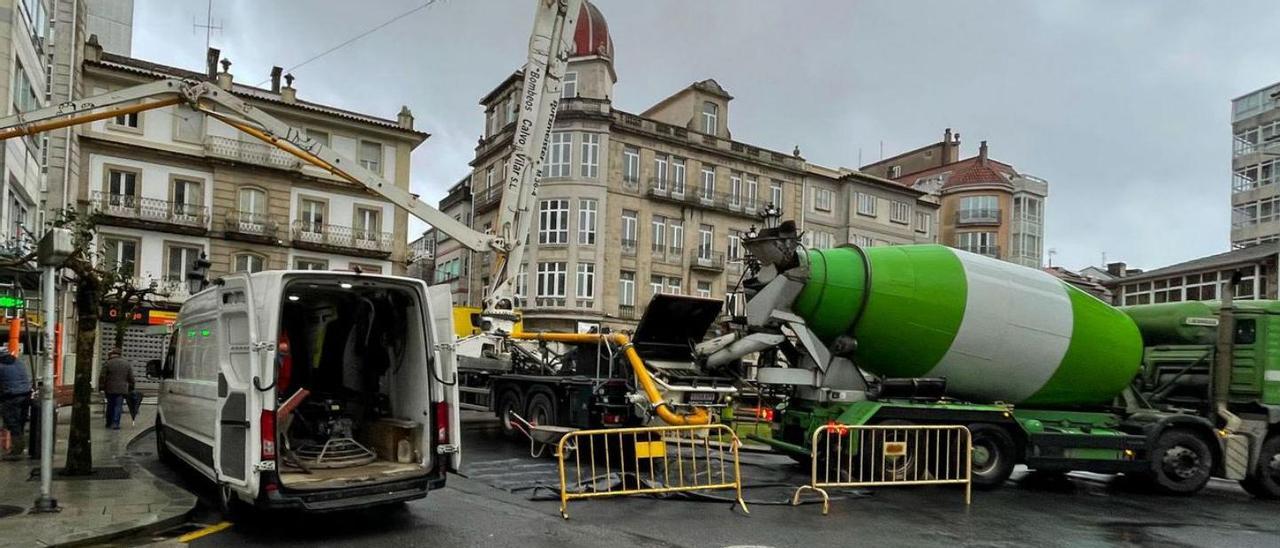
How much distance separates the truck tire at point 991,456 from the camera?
1120 cm

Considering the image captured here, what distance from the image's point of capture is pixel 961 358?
1159 centimetres

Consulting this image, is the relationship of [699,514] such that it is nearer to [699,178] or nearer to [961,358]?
[961,358]


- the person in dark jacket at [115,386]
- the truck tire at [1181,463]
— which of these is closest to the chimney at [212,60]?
the person in dark jacket at [115,386]

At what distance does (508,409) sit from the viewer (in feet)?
49.2

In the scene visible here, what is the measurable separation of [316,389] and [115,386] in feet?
26.7

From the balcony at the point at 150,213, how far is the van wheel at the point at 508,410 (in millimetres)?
21973

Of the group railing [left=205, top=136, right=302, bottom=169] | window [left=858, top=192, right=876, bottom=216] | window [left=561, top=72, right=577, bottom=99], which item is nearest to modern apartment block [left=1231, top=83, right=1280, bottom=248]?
window [left=858, top=192, right=876, bottom=216]

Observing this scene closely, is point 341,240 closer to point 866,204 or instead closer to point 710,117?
point 710,117

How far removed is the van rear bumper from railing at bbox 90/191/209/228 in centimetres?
2805

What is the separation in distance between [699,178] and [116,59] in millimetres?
24705

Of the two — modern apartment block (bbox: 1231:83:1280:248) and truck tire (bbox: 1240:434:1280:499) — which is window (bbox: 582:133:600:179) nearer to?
truck tire (bbox: 1240:434:1280:499)

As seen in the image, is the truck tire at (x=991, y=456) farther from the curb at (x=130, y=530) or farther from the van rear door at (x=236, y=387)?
the curb at (x=130, y=530)

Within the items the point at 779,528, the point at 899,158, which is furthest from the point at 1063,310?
the point at 899,158

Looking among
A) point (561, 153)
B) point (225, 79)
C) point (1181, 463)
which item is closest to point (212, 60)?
point (225, 79)
